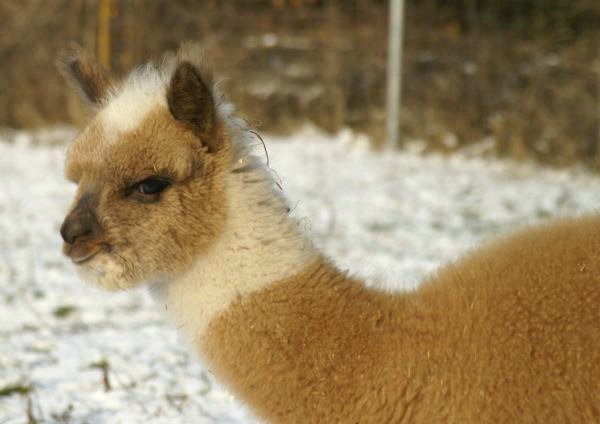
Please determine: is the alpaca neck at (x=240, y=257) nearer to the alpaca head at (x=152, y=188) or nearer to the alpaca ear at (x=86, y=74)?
the alpaca head at (x=152, y=188)

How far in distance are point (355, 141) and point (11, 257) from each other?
7752 mm

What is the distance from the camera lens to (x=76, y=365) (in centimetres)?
408

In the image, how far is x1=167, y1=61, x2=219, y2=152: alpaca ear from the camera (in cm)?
233

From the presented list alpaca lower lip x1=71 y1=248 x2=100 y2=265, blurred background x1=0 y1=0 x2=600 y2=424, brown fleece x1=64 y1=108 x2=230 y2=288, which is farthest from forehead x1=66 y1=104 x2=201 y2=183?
blurred background x1=0 y1=0 x2=600 y2=424

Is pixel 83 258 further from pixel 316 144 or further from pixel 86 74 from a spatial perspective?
pixel 316 144

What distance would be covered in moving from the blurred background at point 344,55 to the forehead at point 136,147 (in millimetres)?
9812

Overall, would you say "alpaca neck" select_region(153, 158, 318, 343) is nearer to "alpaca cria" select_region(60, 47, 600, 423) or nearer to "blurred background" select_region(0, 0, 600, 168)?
"alpaca cria" select_region(60, 47, 600, 423)

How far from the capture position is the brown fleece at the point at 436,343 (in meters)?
2.09

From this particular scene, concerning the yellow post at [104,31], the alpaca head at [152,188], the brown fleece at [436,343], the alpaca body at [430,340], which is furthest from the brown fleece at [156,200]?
the yellow post at [104,31]

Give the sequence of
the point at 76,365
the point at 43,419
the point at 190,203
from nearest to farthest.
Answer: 1. the point at 190,203
2. the point at 43,419
3. the point at 76,365

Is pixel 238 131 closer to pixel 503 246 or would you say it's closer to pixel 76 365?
pixel 503 246

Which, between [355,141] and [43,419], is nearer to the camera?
[43,419]

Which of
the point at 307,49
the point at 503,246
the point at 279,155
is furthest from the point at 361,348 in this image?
the point at 307,49

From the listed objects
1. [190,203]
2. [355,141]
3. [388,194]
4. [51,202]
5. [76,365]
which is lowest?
[355,141]
